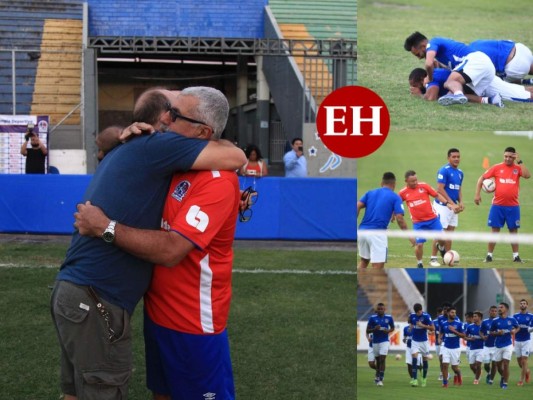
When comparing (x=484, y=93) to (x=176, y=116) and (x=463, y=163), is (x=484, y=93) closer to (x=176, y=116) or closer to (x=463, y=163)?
(x=463, y=163)

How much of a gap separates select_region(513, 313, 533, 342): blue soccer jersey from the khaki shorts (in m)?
1.71

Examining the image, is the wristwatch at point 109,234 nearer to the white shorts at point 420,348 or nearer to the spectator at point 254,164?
the white shorts at point 420,348

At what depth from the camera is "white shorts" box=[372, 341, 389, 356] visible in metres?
4.03

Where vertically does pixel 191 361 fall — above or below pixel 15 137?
below

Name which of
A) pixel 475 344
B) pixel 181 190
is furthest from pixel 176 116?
pixel 475 344

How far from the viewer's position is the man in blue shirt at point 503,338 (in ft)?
13.3

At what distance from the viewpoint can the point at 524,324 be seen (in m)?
4.08

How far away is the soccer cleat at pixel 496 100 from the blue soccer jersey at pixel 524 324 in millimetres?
924

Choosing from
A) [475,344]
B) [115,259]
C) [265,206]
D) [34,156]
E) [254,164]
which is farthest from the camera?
[34,156]

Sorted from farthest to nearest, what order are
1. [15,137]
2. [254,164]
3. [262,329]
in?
1. [15,137]
2. [254,164]
3. [262,329]

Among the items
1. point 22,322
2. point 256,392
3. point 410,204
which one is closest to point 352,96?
point 410,204

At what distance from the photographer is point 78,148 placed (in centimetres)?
2030

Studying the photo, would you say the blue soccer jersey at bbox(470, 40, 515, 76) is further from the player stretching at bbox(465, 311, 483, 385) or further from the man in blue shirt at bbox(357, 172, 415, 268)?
the player stretching at bbox(465, 311, 483, 385)

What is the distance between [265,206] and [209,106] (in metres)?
10.4
